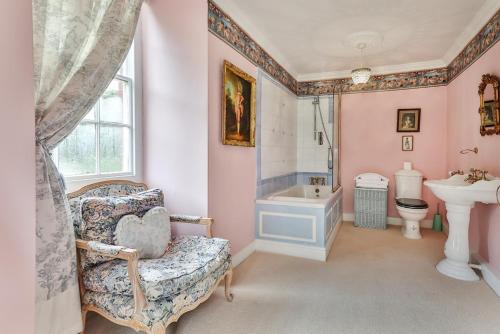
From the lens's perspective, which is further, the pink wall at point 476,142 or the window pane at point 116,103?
the pink wall at point 476,142

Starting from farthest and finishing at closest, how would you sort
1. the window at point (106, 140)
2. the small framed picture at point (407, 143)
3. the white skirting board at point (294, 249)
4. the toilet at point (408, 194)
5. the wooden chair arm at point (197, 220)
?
1. the small framed picture at point (407, 143)
2. the toilet at point (408, 194)
3. the white skirting board at point (294, 249)
4. the wooden chair arm at point (197, 220)
5. the window at point (106, 140)

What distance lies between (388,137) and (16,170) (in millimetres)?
4726

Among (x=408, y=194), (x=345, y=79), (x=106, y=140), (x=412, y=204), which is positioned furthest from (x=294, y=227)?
(x=345, y=79)

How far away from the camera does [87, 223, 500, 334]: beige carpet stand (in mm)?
1906

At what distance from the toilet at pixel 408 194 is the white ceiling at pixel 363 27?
1.62 metres

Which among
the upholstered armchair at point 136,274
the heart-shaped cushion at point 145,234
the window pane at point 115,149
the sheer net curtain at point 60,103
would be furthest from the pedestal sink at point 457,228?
the sheer net curtain at point 60,103

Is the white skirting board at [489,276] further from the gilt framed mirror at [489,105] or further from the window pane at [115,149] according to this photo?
the window pane at [115,149]

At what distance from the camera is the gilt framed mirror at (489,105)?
254cm

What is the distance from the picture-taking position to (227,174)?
2.81 m

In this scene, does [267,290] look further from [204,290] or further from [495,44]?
[495,44]

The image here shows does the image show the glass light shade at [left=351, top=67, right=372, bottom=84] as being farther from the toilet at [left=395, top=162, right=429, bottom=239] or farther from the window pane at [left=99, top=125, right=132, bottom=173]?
the window pane at [left=99, top=125, right=132, bottom=173]

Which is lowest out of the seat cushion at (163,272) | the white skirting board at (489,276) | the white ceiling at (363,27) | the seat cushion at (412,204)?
the white skirting board at (489,276)

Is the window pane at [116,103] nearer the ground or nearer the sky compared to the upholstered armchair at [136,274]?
nearer the sky

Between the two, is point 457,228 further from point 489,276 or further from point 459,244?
point 489,276
